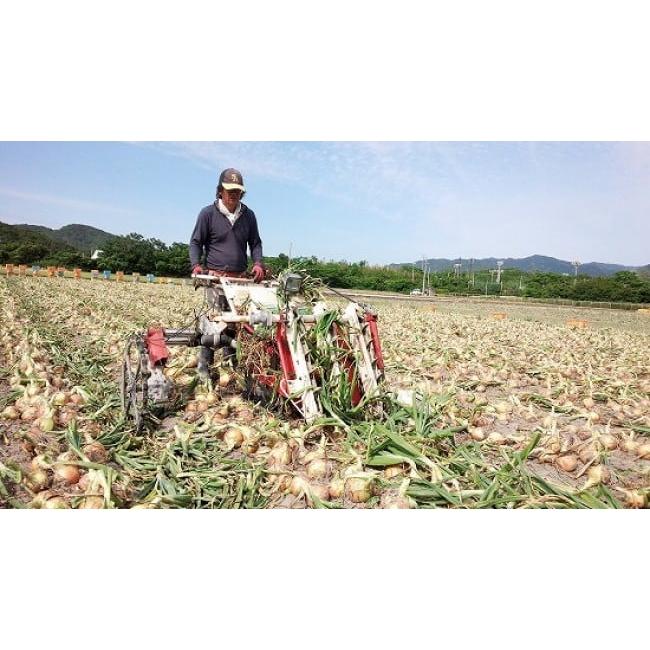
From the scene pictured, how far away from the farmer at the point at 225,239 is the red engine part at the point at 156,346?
0.65 m

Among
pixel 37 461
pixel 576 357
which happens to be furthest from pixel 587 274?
pixel 37 461

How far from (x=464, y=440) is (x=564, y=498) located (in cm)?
84

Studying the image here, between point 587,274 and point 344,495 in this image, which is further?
point 587,274

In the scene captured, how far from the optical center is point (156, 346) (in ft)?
9.35

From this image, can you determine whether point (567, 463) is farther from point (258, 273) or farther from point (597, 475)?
point (258, 273)

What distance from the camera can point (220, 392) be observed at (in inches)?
139

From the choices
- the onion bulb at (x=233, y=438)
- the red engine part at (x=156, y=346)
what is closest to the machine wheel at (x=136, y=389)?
the red engine part at (x=156, y=346)

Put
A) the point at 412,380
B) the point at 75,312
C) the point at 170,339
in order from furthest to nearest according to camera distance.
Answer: the point at 75,312 → the point at 412,380 → the point at 170,339

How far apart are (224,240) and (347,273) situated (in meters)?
6.44

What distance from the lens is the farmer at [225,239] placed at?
351 cm

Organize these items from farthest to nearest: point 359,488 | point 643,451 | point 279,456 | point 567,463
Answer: point 643,451 → point 567,463 → point 279,456 → point 359,488

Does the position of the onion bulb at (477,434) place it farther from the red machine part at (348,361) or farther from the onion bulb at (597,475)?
the red machine part at (348,361)

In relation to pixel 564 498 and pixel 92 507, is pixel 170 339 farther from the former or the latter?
pixel 564 498

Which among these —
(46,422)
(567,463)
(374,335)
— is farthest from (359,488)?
(46,422)
